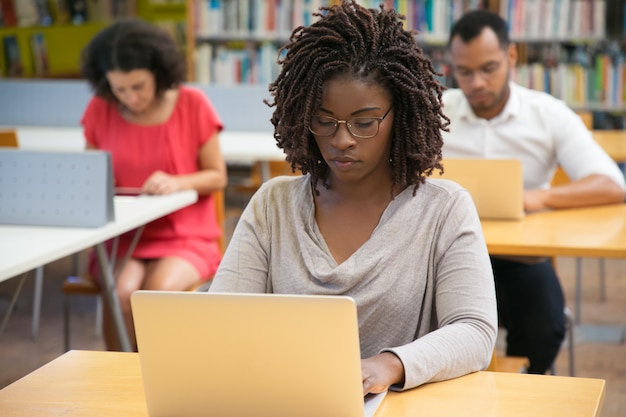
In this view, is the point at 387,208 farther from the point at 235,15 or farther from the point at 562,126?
the point at 235,15

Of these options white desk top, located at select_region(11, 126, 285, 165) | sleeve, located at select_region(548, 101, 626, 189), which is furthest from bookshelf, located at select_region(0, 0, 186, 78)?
sleeve, located at select_region(548, 101, 626, 189)

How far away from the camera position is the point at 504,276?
278 centimetres

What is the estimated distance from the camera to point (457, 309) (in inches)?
59.8

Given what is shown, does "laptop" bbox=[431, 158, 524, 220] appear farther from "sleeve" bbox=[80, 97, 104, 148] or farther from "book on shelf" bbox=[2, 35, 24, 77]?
"book on shelf" bbox=[2, 35, 24, 77]

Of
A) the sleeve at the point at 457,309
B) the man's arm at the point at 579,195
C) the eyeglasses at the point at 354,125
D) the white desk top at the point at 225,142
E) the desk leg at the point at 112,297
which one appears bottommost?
the desk leg at the point at 112,297

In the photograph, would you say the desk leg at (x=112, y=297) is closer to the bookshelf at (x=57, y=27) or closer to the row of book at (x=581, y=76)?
the row of book at (x=581, y=76)

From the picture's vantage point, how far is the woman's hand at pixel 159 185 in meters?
2.89

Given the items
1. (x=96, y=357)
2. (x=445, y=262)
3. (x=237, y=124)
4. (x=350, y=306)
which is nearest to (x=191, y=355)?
(x=350, y=306)

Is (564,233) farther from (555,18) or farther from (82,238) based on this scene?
(555,18)

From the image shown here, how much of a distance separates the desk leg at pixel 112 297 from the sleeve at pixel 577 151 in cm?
138

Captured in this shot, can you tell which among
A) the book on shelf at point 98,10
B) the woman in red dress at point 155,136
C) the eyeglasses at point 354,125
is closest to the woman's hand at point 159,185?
the woman in red dress at point 155,136

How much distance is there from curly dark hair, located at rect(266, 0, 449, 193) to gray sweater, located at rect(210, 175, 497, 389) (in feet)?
0.25

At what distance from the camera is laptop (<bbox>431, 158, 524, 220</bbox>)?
2518 mm

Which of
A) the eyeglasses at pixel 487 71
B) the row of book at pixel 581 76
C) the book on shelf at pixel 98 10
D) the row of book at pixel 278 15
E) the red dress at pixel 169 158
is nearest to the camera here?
the eyeglasses at pixel 487 71
